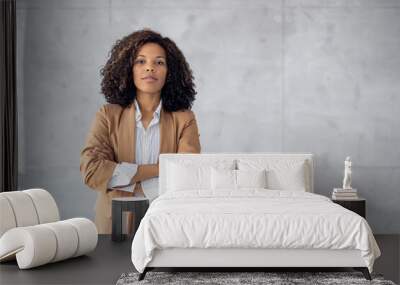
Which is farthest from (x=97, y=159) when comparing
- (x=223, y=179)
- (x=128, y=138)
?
(x=223, y=179)

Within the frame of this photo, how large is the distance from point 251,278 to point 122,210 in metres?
2.06

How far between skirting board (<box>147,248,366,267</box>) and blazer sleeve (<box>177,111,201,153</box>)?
91.9 inches

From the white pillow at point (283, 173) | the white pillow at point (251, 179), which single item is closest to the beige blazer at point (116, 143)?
the white pillow at point (283, 173)

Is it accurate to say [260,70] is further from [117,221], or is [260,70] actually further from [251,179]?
[117,221]

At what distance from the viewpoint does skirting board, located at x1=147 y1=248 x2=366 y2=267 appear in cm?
497

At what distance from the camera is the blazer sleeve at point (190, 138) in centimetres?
721

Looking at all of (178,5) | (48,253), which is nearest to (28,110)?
(178,5)

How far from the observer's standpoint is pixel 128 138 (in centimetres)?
710

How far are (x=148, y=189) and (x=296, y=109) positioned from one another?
71.5 inches

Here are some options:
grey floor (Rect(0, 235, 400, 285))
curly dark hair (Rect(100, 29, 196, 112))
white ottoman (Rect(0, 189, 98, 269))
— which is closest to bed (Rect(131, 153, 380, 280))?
grey floor (Rect(0, 235, 400, 285))

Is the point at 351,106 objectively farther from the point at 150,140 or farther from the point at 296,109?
the point at 150,140

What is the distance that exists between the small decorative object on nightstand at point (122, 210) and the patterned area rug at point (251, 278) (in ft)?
4.79

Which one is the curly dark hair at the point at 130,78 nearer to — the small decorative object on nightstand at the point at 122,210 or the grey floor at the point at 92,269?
the small decorative object on nightstand at the point at 122,210

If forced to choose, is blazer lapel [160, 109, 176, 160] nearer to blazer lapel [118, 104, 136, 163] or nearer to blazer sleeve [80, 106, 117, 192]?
blazer lapel [118, 104, 136, 163]
